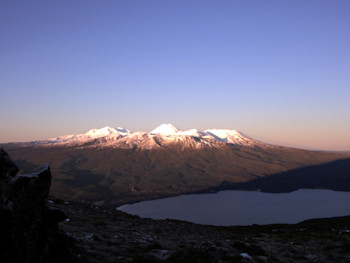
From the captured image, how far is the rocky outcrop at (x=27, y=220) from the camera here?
948cm

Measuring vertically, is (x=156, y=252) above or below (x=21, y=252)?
below

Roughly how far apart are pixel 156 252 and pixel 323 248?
47.9 ft

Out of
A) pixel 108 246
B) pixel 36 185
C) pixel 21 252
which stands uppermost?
pixel 36 185

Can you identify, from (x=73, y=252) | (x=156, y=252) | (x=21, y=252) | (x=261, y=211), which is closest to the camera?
(x=21, y=252)

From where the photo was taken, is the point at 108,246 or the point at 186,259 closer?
the point at 186,259

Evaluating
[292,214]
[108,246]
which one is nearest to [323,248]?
[108,246]

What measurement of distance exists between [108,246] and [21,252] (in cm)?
755

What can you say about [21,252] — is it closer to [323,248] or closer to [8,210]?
[8,210]

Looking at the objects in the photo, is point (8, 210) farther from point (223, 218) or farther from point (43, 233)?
point (223, 218)

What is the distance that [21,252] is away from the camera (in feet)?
31.5

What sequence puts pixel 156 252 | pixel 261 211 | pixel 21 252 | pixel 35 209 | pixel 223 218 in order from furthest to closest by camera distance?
pixel 261 211 < pixel 223 218 < pixel 156 252 < pixel 35 209 < pixel 21 252

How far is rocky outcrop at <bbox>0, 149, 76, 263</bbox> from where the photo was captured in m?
9.48

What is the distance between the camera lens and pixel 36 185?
10.9 m

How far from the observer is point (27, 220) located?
1031 cm
